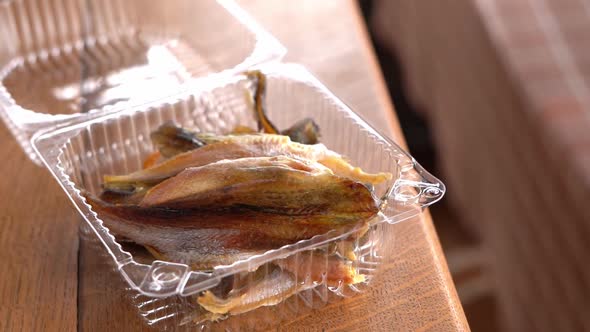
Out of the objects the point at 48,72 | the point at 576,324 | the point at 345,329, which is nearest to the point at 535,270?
the point at 576,324

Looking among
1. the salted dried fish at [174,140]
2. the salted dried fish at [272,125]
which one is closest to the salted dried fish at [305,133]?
the salted dried fish at [272,125]

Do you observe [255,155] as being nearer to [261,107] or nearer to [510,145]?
[261,107]

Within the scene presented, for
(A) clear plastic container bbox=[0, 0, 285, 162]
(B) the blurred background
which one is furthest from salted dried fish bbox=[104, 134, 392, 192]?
(B) the blurred background

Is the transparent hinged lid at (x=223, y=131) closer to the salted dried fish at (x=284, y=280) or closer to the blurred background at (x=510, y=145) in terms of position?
the salted dried fish at (x=284, y=280)

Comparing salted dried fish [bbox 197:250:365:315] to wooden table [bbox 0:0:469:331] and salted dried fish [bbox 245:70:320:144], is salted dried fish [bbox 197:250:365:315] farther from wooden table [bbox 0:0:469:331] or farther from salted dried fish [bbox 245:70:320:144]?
salted dried fish [bbox 245:70:320:144]

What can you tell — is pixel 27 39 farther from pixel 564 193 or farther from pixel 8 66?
pixel 564 193

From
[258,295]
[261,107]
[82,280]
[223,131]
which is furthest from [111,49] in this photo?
[258,295]
